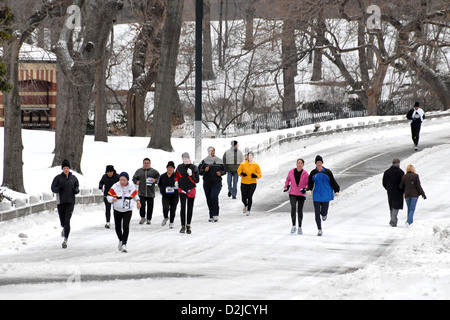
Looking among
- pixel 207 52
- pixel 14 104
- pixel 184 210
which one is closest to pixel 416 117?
pixel 14 104

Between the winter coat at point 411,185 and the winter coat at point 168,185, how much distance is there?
5238mm

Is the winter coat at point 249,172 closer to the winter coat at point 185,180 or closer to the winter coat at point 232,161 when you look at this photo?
the winter coat at point 232,161

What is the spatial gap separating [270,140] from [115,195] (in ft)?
62.9

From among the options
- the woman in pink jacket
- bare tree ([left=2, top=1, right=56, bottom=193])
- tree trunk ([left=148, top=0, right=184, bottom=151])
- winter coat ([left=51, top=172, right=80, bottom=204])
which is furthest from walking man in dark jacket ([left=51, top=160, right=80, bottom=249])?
tree trunk ([left=148, top=0, right=184, bottom=151])

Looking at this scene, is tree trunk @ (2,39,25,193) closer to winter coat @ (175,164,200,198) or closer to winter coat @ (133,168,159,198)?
winter coat @ (133,168,159,198)

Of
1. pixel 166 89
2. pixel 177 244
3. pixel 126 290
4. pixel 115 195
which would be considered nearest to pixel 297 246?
pixel 177 244

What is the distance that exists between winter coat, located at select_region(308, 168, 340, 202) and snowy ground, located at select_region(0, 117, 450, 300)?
2.74ft

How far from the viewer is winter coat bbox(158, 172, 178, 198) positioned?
1714 centimetres

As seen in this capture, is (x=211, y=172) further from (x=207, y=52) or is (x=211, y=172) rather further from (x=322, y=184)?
(x=207, y=52)

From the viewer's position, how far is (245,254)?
14.1 m

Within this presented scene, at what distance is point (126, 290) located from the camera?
10797 mm

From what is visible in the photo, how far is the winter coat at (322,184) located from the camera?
53.9 ft

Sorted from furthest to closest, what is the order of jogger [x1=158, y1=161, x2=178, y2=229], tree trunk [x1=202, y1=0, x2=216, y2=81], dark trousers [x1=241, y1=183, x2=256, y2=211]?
tree trunk [x1=202, y1=0, x2=216, y2=81]
dark trousers [x1=241, y1=183, x2=256, y2=211]
jogger [x1=158, y1=161, x2=178, y2=229]

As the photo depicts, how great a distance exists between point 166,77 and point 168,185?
1506 cm
